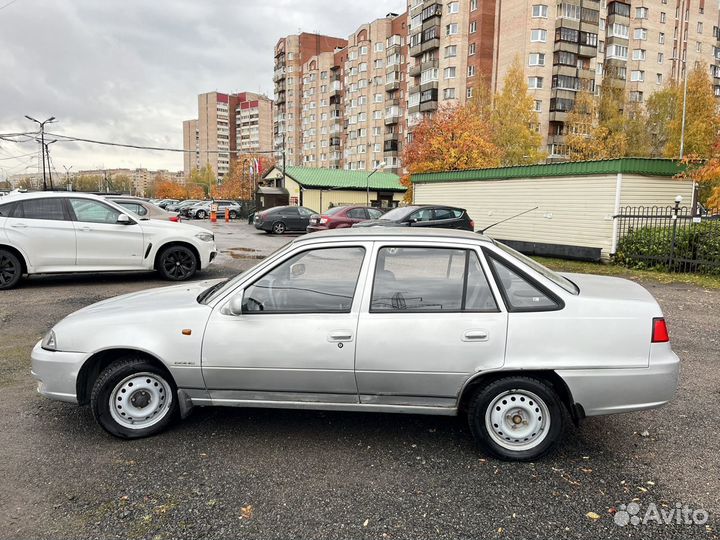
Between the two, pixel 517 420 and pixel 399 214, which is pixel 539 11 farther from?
pixel 517 420

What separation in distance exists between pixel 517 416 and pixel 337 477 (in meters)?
1.28

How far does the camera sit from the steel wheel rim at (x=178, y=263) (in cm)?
1089

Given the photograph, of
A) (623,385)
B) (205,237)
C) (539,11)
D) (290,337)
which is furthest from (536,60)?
(290,337)

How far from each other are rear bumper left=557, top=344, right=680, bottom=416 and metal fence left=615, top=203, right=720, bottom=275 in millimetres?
11034

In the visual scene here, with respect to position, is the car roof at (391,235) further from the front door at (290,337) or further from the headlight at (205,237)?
the headlight at (205,237)

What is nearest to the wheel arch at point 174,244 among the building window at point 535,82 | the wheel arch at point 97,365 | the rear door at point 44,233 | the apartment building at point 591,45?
the rear door at point 44,233

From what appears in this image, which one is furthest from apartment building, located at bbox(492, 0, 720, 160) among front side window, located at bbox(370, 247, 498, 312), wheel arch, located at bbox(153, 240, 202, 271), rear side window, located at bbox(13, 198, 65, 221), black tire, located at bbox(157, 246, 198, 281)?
front side window, located at bbox(370, 247, 498, 312)

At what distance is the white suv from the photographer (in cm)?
968

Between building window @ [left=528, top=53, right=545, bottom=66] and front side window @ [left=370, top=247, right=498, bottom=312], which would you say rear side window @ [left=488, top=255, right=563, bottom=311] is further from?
building window @ [left=528, top=53, right=545, bottom=66]

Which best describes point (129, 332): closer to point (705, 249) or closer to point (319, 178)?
point (705, 249)

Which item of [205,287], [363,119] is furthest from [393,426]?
[363,119]

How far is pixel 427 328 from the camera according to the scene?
352cm

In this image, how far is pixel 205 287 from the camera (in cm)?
453

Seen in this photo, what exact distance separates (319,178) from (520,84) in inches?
724
